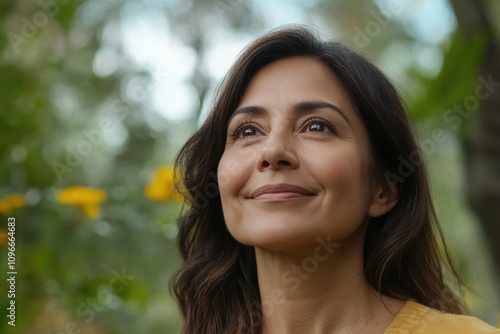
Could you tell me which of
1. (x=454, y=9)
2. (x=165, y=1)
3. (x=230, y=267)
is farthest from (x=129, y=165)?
(x=230, y=267)

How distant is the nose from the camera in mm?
2545

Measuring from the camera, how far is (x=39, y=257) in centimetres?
371

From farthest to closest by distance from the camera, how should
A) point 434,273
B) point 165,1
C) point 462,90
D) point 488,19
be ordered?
1. point 165,1
2. point 488,19
3. point 462,90
4. point 434,273

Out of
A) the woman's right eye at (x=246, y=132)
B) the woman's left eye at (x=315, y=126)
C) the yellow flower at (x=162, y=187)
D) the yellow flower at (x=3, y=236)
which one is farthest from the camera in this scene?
the yellow flower at (x=162, y=187)

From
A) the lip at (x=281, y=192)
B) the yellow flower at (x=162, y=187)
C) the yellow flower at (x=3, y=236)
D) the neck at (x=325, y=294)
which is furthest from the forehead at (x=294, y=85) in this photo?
the yellow flower at (x=3, y=236)

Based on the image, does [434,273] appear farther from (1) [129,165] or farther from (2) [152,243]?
(1) [129,165]

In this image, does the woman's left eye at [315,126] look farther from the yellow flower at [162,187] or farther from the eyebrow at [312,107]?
the yellow flower at [162,187]

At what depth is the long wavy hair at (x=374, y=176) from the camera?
280cm

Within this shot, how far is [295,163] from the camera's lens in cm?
255

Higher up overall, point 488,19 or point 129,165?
point 488,19

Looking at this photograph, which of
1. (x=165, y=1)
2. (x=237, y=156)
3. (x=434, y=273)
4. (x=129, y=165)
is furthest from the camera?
(x=165, y=1)

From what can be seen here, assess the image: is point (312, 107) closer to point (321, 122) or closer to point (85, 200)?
point (321, 122)

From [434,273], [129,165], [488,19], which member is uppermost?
[488,19]

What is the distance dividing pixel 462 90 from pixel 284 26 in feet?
5.91
